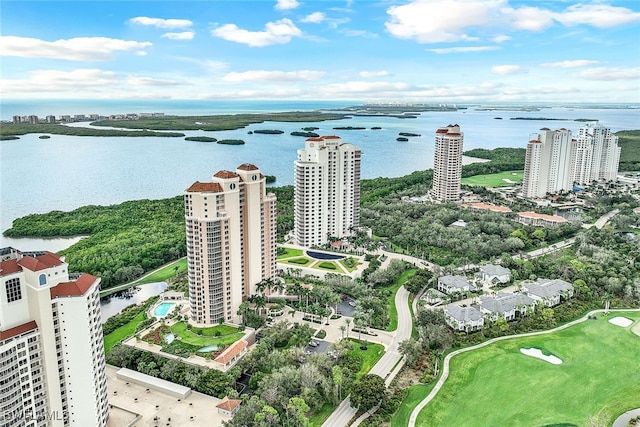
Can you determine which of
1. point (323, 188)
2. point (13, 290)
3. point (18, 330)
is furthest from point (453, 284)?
point (13, 290)

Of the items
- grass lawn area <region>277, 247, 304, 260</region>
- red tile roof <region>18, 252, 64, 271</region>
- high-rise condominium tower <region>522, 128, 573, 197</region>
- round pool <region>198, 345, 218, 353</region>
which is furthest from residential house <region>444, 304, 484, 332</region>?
high-rise condominium tower <region>522, 128, 573, 197</region>

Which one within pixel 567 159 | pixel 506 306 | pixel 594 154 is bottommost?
pixel 506 306

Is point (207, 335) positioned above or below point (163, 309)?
below

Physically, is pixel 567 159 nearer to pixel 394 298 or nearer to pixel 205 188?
pixel 394 298

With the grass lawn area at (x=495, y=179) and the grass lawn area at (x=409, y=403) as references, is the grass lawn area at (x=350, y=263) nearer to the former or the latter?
the grass lawn area at (x=409, y=403)

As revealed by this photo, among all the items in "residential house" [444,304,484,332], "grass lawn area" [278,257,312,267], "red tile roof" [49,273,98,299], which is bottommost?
"residential house" [444,304,484,332]

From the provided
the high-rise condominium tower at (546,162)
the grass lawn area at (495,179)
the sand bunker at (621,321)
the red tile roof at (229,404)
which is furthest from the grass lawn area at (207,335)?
the grass lawn area at (495,179)

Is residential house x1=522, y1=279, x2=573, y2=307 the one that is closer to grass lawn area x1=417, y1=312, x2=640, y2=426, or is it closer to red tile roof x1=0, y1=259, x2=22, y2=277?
grass lawn area x1=417, y1=312, x2=640, y2=426
